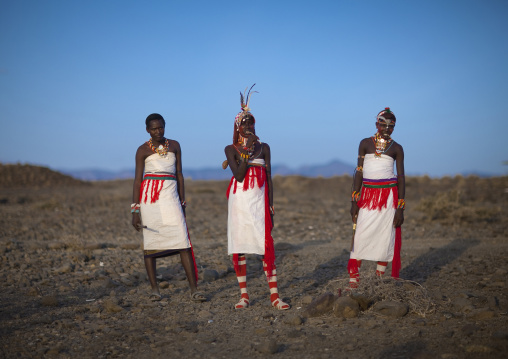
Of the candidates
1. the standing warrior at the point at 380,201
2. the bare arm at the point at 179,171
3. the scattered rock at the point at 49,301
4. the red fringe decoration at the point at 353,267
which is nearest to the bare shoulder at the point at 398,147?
the standing warrior at the point at 380,201

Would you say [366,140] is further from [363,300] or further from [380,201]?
[363,300]

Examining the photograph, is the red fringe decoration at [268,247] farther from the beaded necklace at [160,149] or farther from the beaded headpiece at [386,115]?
the beaded headpiece at [386,115]

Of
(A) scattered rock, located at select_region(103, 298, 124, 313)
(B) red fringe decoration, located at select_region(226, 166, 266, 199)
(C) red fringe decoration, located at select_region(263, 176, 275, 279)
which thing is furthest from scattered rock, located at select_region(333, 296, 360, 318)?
(A) scattered rock, located at select_region(103, 298, 124, 313)

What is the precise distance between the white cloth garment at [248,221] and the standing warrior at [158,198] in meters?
0.88

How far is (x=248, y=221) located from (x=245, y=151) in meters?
0.83

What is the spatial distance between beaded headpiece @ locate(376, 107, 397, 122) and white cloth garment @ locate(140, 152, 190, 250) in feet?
8.98

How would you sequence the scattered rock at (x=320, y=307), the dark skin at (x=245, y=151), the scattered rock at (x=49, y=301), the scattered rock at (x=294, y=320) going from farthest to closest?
the scattered rock at (x=49, y=301), the dark skin at (x=245, y=151), the scattered rock at (x=320, y=307), the scattered rock at (x=294, y=320)

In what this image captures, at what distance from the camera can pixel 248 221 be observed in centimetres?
595

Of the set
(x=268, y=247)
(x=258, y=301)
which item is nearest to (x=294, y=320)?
(x=268, y=247)

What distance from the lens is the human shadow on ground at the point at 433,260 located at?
787cm

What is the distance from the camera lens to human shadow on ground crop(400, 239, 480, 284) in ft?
25.8

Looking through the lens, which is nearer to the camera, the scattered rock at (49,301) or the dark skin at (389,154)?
the scattered rock at (49,301)

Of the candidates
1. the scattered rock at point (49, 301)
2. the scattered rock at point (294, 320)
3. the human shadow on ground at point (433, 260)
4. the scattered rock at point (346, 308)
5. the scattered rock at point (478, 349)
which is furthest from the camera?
the human shadow on ground at point (433, 260)

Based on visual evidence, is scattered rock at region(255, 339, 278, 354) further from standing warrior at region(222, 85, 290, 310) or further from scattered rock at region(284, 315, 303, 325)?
standing warrior at region(222, 85, 290, 310)
